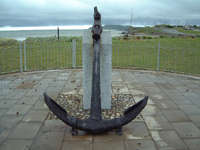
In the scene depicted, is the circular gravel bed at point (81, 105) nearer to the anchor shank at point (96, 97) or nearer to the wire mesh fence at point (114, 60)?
the anchor shank at point (96, 97)

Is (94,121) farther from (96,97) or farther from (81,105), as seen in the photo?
(81,105)

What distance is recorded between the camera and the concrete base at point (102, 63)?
5113 millimetres

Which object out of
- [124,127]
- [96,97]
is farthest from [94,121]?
[124,127]

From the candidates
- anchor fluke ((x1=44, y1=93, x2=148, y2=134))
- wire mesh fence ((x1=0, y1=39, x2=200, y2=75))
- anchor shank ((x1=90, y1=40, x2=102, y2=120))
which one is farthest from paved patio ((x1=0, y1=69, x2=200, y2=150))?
wire mesh fence ((x1=0, y1=39, x2=200, y2=75))

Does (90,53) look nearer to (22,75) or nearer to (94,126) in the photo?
(94,126)

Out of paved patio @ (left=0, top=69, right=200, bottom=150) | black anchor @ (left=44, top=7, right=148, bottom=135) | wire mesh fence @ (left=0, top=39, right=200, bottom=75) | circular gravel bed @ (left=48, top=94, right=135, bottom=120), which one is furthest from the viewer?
wire mesh fence @ (left=0, top=39, right=200, bottom=75)

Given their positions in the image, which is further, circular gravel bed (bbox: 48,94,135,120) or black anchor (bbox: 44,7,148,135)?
circular gravel bed (bbox: 48,94,135,120)

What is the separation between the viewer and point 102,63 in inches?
205

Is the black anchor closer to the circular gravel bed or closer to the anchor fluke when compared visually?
the anchor fluke

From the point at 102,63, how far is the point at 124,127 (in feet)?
5.42

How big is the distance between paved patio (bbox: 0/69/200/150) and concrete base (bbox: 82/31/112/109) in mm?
1006

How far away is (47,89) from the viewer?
702cm

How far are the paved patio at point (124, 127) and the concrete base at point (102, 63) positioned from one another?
1006 millimetres

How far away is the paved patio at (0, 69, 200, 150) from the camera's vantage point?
380 cm
